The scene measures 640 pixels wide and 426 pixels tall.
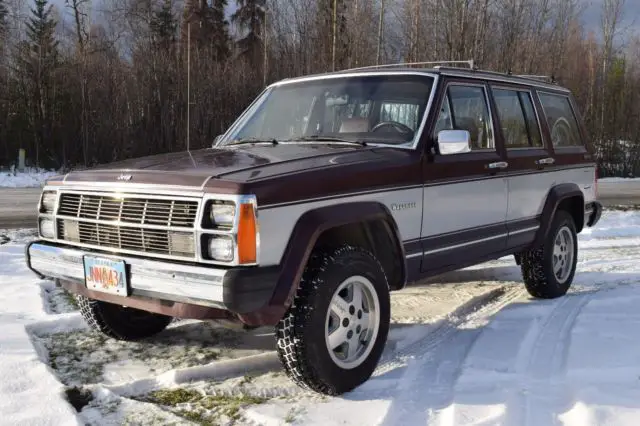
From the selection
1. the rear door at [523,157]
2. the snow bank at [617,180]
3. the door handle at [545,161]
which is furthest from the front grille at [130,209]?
the snow bank at [617,180]

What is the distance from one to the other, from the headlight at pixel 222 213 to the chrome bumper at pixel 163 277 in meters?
0.23

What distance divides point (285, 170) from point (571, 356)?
2343 millimetres

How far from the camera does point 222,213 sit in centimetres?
303

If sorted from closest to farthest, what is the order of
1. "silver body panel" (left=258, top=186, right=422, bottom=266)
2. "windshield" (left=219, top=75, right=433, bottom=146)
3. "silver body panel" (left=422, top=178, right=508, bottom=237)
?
1. "silver body panel" (left=258, top=186, right=422, bottom=266)
2. "silver body panel" (left=422, top=178, right=508, bottom=237)
3. "windshield" (left=219, top=75, right=433, bottom=146)

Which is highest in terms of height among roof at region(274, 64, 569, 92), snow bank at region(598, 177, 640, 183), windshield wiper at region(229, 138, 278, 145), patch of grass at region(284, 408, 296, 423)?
roof at region(274, 64, 569, 92)

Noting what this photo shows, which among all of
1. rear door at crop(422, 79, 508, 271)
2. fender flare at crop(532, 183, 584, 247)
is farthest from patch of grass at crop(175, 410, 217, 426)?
fender flare at crop(532, 183, 584, 247)

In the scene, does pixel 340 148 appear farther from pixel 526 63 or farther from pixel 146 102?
pixel 526 63

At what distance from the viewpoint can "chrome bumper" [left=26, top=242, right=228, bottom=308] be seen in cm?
297

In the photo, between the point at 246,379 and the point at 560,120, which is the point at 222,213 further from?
the point at 560,120

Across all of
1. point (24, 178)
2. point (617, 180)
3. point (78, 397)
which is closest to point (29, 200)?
point (24, 178)

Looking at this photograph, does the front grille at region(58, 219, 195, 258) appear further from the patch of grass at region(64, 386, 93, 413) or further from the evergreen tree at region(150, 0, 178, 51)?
the evergreen tree at region(150, 0, 178, 51)

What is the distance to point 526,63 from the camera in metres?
23.4

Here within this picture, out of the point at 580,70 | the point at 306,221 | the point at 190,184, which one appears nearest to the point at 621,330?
the point at 306,221

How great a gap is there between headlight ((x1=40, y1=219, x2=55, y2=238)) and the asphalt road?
6681 millimetres
